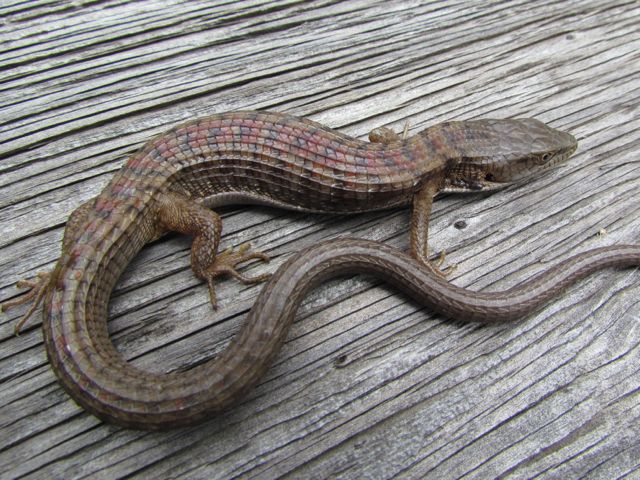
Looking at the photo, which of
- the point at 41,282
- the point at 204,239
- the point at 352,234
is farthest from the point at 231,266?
the point at 41,282

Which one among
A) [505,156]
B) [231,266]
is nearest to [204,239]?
[231,266]

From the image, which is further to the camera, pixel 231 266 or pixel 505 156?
pixel 505 156

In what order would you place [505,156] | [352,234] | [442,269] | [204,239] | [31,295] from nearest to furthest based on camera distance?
1. [31,295]
2. [204,239]
3. [442,269]
4. [352,234]
5. [505,156]

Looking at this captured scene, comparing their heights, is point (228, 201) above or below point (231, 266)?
above

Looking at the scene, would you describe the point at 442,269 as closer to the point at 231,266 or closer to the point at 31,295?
the point at 231,266

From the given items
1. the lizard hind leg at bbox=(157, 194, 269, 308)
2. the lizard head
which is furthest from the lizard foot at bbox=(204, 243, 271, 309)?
the lizard head

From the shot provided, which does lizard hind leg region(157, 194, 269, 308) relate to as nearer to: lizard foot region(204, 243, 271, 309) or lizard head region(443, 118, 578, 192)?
lizard foot region(204, 243, 271, 309)

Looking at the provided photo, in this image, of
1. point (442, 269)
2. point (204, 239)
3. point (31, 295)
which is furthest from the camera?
point (442, 269)

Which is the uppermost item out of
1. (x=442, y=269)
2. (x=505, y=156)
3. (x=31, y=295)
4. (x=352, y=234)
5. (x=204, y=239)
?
(x=505, y=156)
